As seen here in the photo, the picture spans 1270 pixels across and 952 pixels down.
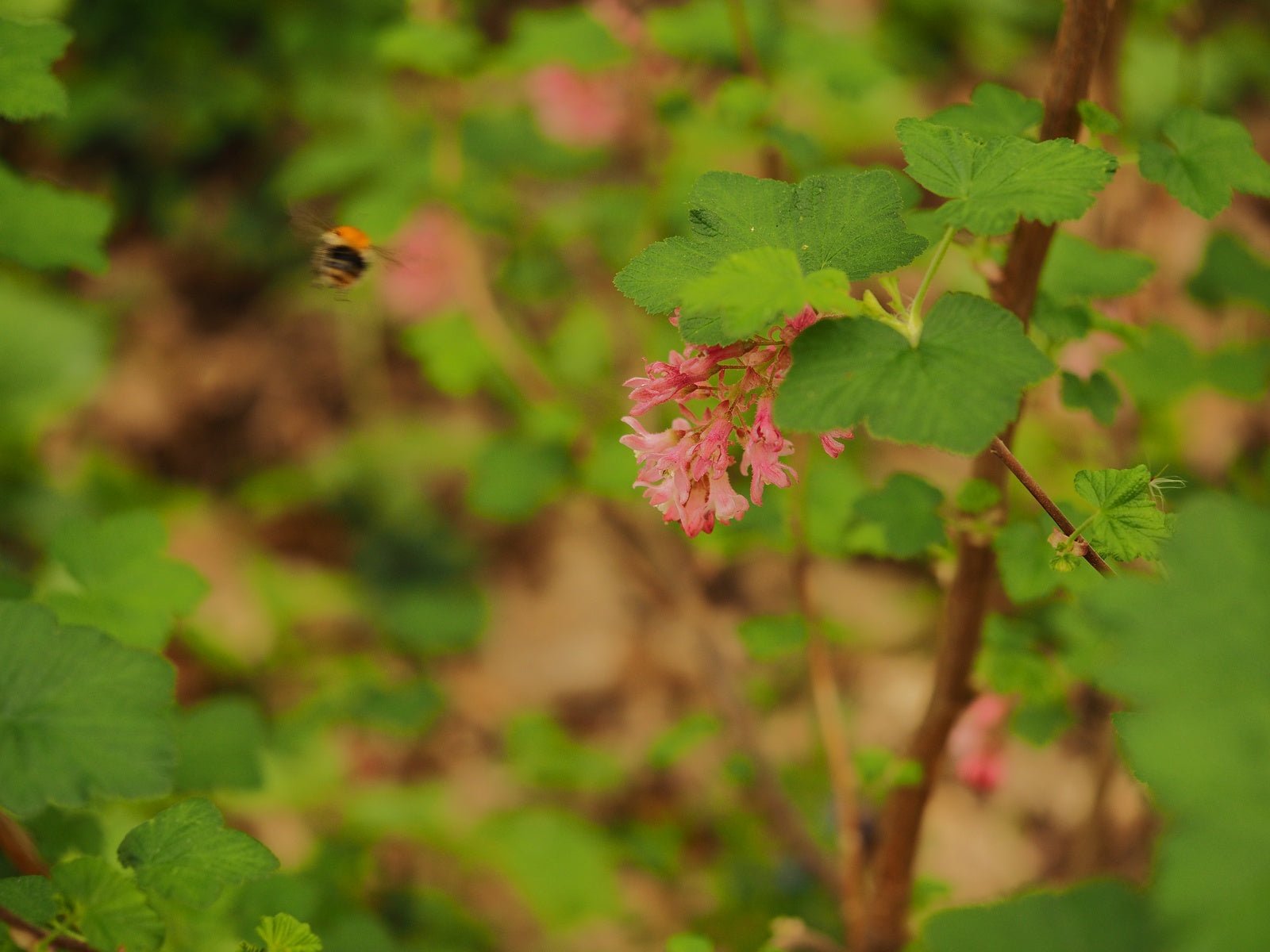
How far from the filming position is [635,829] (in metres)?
2.55

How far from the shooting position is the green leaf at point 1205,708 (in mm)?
549

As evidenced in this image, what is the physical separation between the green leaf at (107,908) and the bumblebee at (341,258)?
1064 millimetres

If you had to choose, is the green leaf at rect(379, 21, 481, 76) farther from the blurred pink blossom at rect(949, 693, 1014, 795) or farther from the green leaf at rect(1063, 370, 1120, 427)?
the blurred pink blossom at rect(949, 693, 1014, 795)

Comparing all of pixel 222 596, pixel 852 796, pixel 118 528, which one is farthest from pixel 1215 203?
pixel 222 596

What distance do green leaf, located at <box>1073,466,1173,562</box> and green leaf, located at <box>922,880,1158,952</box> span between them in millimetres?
317

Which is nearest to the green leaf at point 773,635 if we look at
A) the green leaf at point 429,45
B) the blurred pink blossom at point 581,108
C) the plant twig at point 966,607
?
the plant twig at point 966,607

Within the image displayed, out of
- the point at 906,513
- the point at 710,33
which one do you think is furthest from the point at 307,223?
the point at 906,513

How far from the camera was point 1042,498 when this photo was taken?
92 centimetres

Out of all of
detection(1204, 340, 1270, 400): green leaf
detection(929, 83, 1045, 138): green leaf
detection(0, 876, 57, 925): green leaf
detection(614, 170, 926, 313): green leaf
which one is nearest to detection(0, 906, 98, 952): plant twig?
detection(0, 876, 57, 925): green leaf

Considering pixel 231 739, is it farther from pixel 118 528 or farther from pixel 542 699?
pixel 542 699

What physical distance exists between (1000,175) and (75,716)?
Answer: 0.94m

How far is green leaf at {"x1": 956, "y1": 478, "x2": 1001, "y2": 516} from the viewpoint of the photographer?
3.88 ft

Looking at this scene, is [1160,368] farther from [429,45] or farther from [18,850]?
[18,850]

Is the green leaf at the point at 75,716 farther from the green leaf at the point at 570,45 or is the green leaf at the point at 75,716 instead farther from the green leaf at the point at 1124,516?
the green leaf at the point at 570,45
